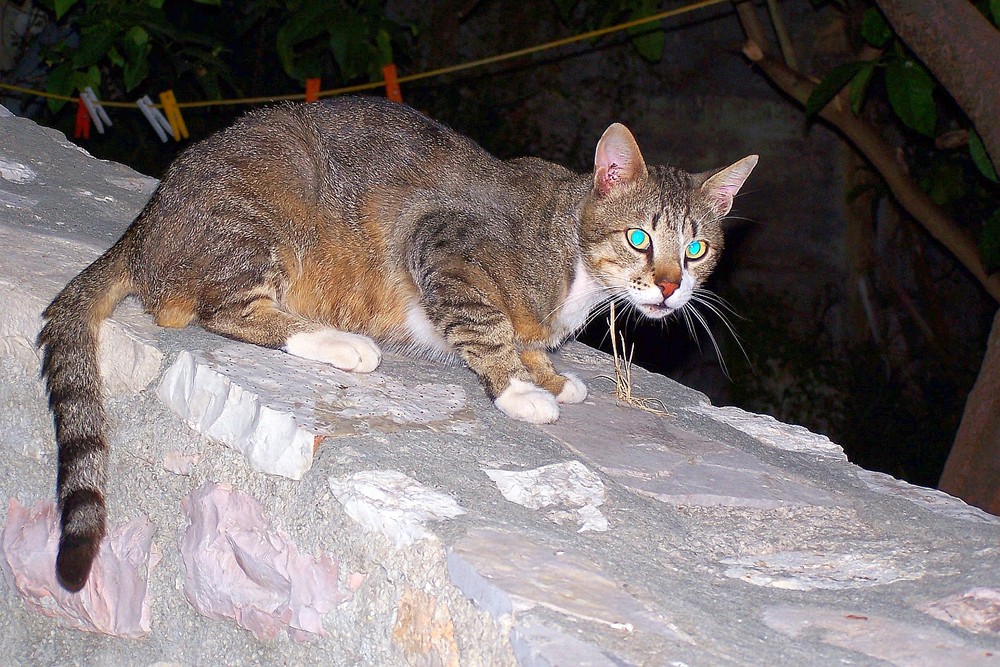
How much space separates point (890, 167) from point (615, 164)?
3.29 m

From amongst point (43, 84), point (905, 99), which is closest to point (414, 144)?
point (905, 99)

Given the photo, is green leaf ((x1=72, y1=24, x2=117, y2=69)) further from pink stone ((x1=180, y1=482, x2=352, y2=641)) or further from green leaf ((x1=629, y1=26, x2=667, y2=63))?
pink stone ((x1=180, y1=482, x2=352, y2=641))

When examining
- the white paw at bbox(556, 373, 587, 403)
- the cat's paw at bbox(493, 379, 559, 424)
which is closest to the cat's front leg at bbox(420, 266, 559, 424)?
the cat's paw at bbox(493, 379, 559, 424)

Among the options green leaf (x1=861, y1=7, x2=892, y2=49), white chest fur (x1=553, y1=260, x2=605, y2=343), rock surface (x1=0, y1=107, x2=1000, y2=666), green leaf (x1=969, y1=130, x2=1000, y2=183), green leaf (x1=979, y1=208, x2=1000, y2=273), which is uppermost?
green leaf (x1=861, y1=7, x2=892, y2=49)

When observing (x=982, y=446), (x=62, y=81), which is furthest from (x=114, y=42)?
(x=982, y=446)

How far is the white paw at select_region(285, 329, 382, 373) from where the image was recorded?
298 cm

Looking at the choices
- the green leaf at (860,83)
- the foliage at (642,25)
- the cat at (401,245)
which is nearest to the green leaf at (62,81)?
the cat at (401,245)

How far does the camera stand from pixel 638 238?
3342 millimetres

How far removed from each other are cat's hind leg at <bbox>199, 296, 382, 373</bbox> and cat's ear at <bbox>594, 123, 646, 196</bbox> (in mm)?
985

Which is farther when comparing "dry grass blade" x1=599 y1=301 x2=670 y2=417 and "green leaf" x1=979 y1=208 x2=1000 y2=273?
"green leaf" x1=979 y1=208 x2=1000 y2=273

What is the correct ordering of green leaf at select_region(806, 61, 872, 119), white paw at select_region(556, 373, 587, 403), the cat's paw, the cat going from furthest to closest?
green leaf at select_region(806, 61, 872, 119) < white paw at select_region(556, 373, 587, 403) < the cat < the cat's paw

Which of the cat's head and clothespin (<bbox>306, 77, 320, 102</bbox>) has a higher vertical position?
clothespin (<bbox>306, 77, 320, 102</bbox>)

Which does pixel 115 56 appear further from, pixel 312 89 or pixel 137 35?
pixel 312 89

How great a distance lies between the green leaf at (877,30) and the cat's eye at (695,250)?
238cm
